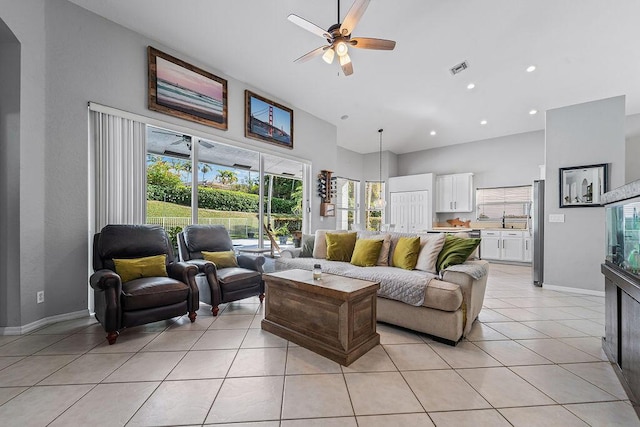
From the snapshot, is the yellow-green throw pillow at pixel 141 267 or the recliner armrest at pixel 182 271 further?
the recliner armrest at pixel 182 271

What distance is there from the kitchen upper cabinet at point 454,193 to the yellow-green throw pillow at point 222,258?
602cm

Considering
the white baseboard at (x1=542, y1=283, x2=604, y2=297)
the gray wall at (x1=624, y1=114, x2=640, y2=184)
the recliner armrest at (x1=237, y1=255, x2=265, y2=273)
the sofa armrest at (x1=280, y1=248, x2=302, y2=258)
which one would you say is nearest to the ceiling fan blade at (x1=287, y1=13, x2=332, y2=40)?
the recliner armrest at (x1=237, y1=255, x2=265, y2=273)

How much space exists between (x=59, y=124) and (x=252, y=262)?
→ 2491 mm

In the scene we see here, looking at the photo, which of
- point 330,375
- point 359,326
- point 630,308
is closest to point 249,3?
point 359,326

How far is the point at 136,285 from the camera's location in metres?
2.43

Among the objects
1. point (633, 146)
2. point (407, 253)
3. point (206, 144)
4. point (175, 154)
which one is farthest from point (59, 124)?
point (633, 146)

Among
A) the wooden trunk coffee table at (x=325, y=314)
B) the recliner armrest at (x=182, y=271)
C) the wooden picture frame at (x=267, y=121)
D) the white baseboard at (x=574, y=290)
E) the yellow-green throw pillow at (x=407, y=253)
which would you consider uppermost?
the wooden picture frame at (x=267, y=121)

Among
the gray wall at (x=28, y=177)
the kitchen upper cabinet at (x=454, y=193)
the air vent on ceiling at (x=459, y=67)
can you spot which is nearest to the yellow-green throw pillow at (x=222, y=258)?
the gray wall at (x=28, y=177)

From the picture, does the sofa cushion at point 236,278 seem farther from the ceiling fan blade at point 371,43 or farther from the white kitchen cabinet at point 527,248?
the white kitchen cabinet at point 527,248

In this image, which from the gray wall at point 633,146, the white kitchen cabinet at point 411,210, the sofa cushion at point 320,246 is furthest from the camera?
the white kitchen cabinet at point 411,210

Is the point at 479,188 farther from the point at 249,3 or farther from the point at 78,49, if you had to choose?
the point at 78,49

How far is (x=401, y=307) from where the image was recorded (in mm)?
2584

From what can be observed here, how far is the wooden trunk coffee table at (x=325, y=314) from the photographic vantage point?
2.02 metres

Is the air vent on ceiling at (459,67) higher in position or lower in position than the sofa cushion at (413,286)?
higher
